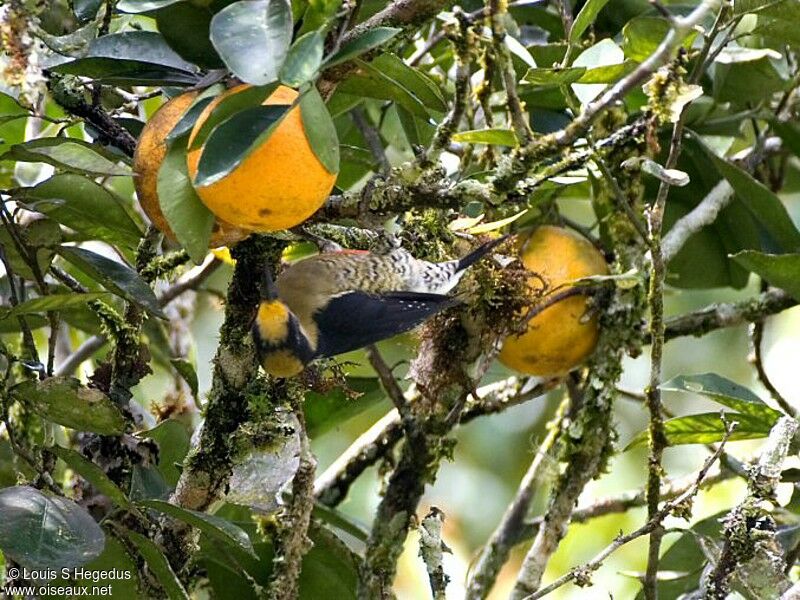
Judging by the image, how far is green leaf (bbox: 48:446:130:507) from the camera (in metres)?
1.59

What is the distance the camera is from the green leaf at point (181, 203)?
4.42 feet

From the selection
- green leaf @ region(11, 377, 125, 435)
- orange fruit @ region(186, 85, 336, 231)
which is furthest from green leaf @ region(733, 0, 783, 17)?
green leaf @ region(11, 377, 125, 435)

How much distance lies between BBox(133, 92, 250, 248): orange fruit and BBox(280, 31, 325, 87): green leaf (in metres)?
0.26

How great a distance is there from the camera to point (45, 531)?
147 centimetres

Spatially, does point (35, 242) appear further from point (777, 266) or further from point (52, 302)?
point (777, 266)

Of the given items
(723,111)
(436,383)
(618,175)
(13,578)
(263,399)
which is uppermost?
(723,111)

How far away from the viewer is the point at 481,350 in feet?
7.26

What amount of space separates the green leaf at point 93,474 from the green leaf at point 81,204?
0.35 meters

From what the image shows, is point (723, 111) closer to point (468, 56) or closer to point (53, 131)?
point (468, 56)

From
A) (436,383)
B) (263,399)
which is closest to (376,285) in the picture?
(436,383)

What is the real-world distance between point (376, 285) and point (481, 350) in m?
0.54

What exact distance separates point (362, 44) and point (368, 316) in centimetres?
117

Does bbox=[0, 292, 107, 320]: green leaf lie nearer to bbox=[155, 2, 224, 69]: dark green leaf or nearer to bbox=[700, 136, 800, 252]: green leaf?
bbox=[155, 2, 224, 69]: dark green leaf

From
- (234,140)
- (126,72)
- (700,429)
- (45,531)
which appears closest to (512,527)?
(700,429)
